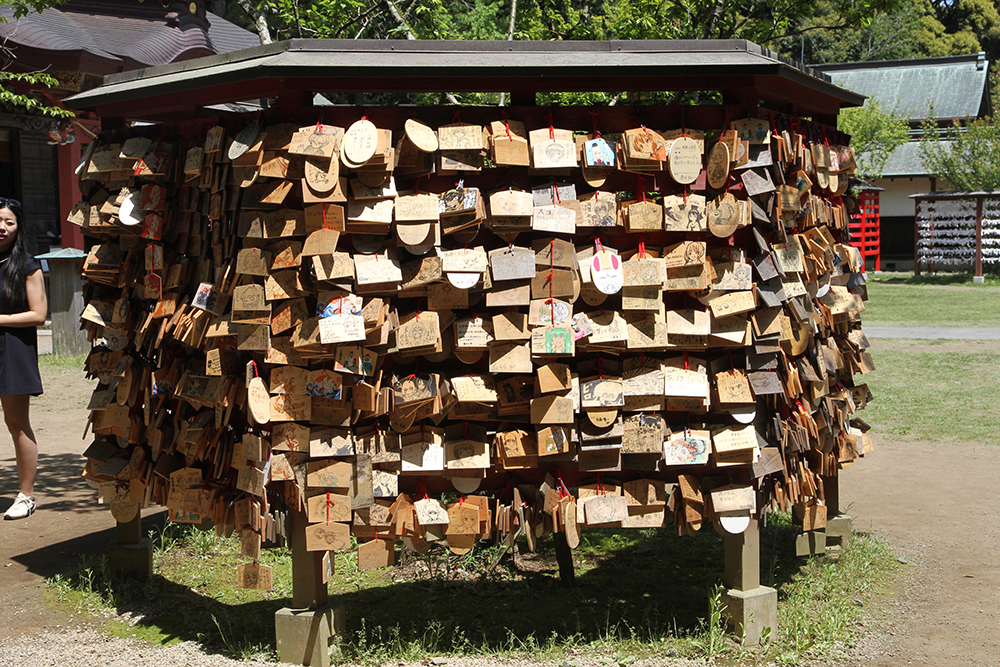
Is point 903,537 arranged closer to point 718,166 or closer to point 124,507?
point 718,166

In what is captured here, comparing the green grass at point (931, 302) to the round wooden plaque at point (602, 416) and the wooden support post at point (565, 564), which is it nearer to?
the wooden support post at point (565, 564)

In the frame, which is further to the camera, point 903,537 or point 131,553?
point 903,537

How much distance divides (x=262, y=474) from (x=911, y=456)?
5.40m

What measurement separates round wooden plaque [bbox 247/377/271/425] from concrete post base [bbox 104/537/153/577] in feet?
5.31

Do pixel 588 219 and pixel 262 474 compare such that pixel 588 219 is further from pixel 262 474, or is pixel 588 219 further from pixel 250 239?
pixel 262 474

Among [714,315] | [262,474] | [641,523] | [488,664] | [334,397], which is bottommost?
[488,664]

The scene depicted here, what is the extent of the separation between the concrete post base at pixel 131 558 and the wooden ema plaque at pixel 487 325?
108cm

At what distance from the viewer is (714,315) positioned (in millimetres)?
3375

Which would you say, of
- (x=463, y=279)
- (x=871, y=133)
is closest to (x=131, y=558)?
(x=463, y=279)

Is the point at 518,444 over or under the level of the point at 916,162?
under

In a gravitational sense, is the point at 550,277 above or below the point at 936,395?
above

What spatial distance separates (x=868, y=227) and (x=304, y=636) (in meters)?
25.9

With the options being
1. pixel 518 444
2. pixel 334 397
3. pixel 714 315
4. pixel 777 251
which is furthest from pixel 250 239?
pixel 777 251

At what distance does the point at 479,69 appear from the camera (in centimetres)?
312
